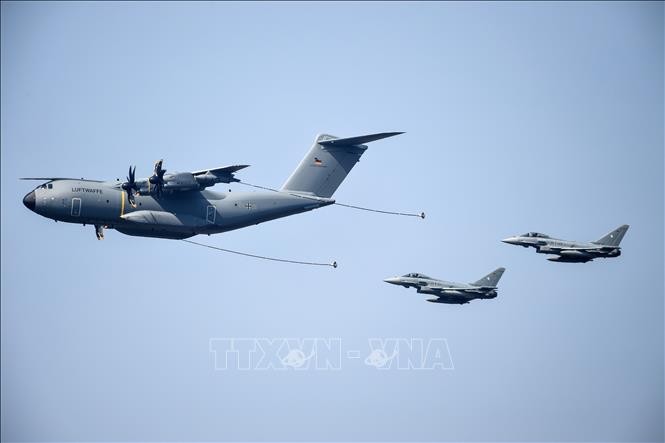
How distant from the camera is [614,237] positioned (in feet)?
155

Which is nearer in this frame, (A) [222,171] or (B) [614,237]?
(A) [222,171]

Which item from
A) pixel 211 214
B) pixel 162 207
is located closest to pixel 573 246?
pixel 211 214

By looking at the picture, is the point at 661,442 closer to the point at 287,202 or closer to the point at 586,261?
the point at 586,261

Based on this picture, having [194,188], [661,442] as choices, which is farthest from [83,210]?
[661,442]

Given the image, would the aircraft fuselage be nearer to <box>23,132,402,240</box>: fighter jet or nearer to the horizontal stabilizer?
<box>23,132,402,240</box>: fighter jet

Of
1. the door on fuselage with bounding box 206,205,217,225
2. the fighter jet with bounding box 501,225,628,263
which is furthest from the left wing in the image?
the fighter jet with bounding box 501,225,628,263

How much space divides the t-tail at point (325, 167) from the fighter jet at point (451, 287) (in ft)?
43.1

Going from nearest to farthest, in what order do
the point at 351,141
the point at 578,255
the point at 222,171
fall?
the point at 222,171, the point at 351,141, the point at 578,255

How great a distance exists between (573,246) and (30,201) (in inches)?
1038

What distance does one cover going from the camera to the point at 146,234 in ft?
118

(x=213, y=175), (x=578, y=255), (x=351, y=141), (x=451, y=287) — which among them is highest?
(x=351, y=141)

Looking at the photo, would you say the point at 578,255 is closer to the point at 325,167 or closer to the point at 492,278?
the point at 492,278

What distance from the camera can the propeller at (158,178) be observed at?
34.9 metres

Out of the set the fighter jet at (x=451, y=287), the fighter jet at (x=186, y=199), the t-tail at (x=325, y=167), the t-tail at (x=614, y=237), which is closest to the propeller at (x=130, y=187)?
the fighter jet at (x=186, y=199)
